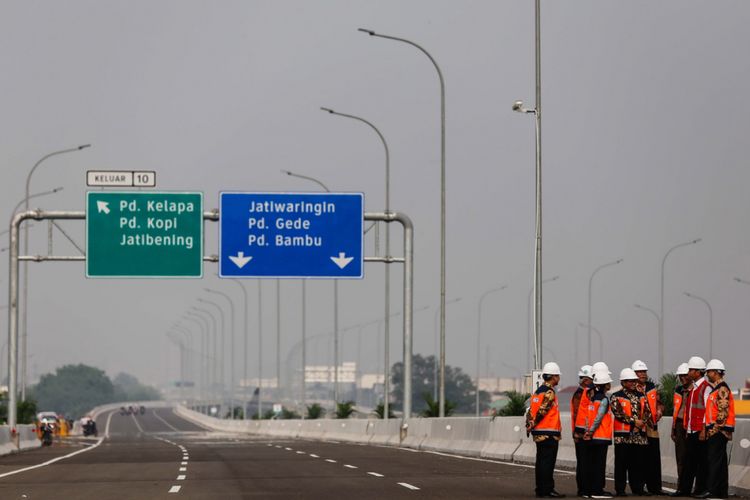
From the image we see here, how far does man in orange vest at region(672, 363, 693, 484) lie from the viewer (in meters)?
21.1

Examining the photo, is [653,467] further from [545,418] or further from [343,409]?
[343,409]

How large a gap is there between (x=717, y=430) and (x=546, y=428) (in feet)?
7.22

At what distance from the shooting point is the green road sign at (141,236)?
44.1 m

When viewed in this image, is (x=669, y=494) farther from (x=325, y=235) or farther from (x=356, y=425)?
(x=356, y=425)

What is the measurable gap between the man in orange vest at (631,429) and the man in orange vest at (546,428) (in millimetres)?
995

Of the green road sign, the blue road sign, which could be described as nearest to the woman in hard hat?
the blue road sign

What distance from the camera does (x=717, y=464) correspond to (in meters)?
20.0

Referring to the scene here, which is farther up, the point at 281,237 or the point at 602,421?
the point at 281,237

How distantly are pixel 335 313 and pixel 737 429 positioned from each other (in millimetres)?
65022

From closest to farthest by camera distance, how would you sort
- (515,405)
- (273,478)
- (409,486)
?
(409,486), (273,478), (515,405)

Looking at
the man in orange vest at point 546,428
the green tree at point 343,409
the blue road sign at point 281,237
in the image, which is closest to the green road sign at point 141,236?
the blue road sign at point 281,237

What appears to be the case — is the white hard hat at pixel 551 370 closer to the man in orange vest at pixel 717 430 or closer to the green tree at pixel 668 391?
the man in orange vest at pixel 717 430

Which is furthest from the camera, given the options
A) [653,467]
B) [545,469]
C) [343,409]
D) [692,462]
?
[343,409]

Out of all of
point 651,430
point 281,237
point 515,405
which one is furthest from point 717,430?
point 515,405
